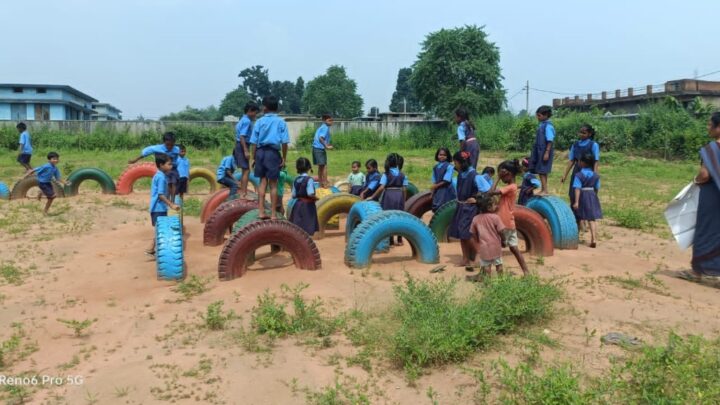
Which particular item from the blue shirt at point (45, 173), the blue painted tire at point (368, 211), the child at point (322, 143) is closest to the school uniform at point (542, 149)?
the blue painted tire at point (368, 211)

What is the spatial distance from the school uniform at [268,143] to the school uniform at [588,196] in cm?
457

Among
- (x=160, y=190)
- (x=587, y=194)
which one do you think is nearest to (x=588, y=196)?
(x=587, y=194)

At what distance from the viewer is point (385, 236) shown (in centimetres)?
713

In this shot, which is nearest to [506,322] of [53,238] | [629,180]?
[53,238]

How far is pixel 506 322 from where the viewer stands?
16.2 ft

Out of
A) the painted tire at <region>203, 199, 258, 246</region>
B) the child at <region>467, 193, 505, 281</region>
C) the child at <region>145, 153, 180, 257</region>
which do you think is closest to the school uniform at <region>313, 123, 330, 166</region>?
the painted tire at <region>203, 199, 258, 246</region>

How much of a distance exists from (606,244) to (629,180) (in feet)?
32.3

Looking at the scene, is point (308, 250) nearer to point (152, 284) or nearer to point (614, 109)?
point (152, 284)

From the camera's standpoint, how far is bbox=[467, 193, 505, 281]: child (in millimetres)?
6191

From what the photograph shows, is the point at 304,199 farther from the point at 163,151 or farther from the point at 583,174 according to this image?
the point at 583,174

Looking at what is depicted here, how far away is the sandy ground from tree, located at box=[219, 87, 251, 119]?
284 feet

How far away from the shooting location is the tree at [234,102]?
92750 millimetres

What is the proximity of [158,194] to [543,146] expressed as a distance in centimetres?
582

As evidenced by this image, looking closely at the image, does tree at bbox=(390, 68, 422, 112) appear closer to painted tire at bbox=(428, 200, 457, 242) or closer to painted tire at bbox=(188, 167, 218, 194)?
painted tire at bbox=(188, 167, 218, 194)
